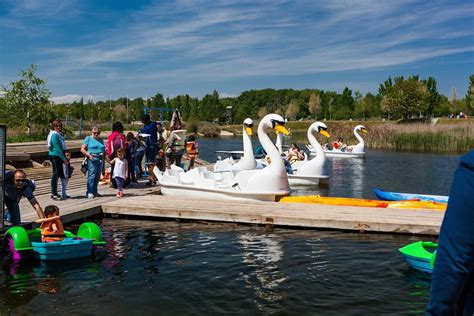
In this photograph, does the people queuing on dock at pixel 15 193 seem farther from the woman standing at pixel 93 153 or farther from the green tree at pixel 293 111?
the green tree at pixel 293 111

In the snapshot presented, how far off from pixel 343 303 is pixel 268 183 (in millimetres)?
6781

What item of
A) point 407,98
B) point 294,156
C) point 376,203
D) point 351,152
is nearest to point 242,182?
point 376,203

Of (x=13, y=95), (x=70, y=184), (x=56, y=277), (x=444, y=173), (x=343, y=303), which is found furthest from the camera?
(x=13, y=95)

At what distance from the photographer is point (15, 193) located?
29.3ft

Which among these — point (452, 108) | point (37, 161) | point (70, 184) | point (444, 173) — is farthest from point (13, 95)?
point (452, 108)

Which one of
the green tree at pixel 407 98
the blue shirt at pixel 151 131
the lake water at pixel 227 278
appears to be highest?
the green tree at pixel 407 98

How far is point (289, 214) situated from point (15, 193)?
569 cm

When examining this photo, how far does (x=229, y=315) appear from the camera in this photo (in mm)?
6234

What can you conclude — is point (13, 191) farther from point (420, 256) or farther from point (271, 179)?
point (420, 256)

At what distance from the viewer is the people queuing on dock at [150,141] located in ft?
51.4

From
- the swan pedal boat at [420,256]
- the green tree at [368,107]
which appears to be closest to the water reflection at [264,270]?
the swan pedal boat at [420,256]

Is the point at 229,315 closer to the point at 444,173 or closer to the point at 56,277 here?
the point at 56,277

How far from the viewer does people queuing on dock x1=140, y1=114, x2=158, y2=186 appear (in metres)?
15.7

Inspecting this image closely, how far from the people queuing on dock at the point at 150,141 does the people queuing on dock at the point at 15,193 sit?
6.77 meters
